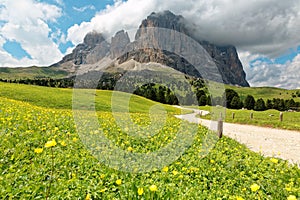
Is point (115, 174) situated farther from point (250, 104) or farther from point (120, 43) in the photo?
point (250, 104)

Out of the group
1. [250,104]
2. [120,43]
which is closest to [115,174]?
[120,43]

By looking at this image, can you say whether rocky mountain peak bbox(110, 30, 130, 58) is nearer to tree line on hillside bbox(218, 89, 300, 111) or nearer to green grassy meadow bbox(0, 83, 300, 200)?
green grassy meadow bbox(0, 83, 300, 200)

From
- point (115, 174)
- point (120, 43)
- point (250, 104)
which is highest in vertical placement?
point (120, 43)

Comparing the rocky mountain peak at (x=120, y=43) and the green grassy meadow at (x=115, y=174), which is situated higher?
the rocky mountain peak at (x=120, y=43)

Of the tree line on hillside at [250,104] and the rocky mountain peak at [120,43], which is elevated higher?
the rocky mountain peak at [120,43]

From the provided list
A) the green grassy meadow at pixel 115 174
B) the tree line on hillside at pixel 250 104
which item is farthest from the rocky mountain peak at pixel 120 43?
the tree line on hillside at pixel 250 104

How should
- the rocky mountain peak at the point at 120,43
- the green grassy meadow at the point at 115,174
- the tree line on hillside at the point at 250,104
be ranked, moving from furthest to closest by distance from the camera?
1. the tree line on hillside at the point at 250,104
2. the rocky mountain peak at the point at 120,43
3. the green grassy meadow at the point at 115,174

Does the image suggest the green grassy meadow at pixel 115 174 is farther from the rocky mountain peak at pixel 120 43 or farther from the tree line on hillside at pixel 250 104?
the tree line on hillside at pixel 250 104

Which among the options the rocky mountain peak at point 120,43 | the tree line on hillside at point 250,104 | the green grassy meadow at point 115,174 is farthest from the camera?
the tree line on hillside at point 250,104

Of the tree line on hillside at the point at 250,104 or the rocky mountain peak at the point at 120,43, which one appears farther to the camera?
the tree line on hillside at the point at 250,104

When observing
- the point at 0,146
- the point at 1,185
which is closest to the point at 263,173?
the point at 1,185

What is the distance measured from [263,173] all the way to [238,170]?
0.82 m

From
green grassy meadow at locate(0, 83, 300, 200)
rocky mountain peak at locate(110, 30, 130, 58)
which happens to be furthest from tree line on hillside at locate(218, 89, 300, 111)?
green grassy meadow at locate(0, 83, 300, 200)

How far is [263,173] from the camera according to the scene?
839 cm
